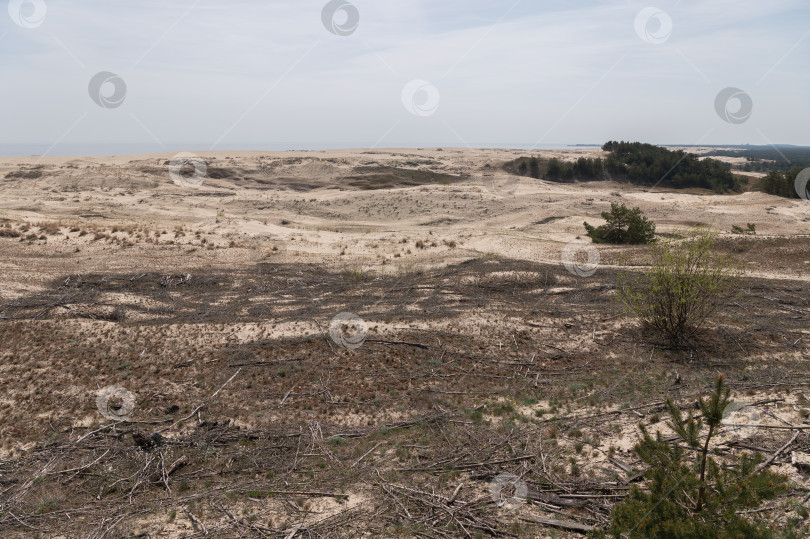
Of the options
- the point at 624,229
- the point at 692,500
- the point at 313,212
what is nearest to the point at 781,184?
the point at 624,229

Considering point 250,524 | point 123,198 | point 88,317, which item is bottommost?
point 250,524

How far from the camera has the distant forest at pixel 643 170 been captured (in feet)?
165

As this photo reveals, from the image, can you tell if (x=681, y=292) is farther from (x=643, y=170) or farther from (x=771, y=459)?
(x=643, y=170)

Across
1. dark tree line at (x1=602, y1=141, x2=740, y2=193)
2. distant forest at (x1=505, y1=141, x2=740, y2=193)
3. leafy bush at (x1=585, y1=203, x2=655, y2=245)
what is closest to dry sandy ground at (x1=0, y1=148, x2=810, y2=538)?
leafy bush at (x1=585, y1=203, x2=655, y2=245)

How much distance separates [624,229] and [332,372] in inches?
734

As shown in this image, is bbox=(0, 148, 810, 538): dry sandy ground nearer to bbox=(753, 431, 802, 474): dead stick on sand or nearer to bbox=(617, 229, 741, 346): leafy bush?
bbox=(753, 431, 802, 474): dead stick on sand

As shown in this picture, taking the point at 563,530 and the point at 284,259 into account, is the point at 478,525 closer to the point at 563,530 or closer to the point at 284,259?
the point at 563,530

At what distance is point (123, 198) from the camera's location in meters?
36.0

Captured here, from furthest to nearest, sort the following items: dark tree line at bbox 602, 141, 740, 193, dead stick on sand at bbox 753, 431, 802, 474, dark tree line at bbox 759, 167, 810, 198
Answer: dark tree line at bbox 602, 141, 740, 193
dark tree line at bbox 759, 167, 810, 198
dead stick on sand at bbox 753, 431, 802, 474

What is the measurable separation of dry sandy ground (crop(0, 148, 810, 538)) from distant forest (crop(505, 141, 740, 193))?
30.3 m

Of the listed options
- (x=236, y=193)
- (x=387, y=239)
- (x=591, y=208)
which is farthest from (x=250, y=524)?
(x=236, y=193)

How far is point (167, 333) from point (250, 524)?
747cm

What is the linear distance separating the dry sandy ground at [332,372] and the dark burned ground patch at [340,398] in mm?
44

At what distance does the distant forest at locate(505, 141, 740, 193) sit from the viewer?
Result: 50281 mm
